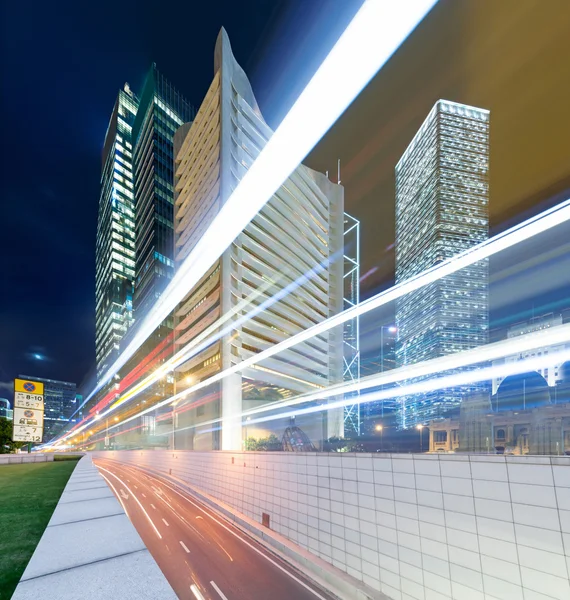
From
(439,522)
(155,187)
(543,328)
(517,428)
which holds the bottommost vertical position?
(439,522)

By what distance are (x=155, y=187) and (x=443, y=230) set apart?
7145 cm

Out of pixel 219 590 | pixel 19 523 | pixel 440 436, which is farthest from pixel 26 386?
pixel 440 436

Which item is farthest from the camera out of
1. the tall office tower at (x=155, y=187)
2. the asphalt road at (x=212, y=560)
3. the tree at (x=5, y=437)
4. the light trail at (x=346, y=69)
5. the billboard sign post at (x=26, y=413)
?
the tall office tower at (x=155, y=187)

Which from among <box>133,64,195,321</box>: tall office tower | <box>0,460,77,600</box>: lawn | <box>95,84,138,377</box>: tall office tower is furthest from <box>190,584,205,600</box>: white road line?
<box>95,84,138,377</box>: tall office tower

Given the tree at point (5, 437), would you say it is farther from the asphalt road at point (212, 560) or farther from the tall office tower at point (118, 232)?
the tall office tower at point (118, 232)

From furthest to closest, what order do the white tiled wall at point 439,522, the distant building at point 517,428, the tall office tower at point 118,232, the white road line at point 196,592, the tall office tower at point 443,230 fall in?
the tall office tower at point 118,232 < the tall office tower at point 443,230 < the distant building at point 517,428 < the white road line at point 196,592 < the white tiled wall at point 439,522

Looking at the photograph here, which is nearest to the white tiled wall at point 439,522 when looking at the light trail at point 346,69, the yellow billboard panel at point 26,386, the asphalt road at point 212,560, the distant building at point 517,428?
the asphalt road at point 212,560

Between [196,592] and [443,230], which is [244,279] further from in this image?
[196,592]

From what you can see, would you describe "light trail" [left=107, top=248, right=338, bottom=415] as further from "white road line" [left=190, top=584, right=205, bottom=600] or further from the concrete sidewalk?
the concrete sidewalk

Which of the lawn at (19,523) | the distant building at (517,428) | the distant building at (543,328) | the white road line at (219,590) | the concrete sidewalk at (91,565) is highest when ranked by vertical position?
the distant building at (543,328)

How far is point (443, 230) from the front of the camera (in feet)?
201

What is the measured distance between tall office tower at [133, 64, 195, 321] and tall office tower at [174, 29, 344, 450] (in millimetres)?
25933

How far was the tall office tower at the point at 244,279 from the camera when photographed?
43.3 meters

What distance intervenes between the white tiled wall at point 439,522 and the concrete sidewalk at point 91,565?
4.72 metres
